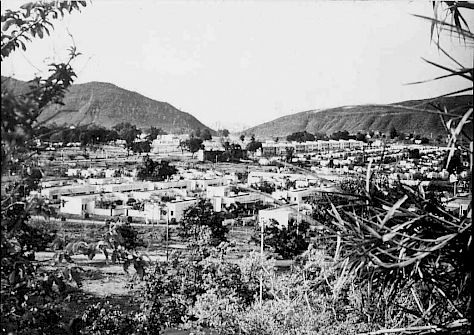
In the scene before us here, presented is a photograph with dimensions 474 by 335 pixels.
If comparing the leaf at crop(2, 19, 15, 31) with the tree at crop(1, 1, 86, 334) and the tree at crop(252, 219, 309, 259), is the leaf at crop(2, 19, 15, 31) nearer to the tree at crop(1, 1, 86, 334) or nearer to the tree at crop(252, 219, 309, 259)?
the tree at crop(1, 1, 86, 334)

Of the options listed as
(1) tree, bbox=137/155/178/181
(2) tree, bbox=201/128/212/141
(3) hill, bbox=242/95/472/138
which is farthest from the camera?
(2) tree, bbox=201/128/212/141

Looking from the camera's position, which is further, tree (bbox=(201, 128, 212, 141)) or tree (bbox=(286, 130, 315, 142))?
tree (bbox=(201, 128, 212, 141))

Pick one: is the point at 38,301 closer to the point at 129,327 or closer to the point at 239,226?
the point at 129,327

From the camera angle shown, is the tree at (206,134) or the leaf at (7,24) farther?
the tree at (206,134)

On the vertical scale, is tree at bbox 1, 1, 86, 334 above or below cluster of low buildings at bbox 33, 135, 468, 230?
above

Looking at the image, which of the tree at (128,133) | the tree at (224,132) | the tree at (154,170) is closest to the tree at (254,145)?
the tree at (224,132)

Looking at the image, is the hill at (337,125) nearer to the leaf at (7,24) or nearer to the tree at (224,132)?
the tree at (224,132)

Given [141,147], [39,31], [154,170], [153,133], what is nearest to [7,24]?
[39,31]

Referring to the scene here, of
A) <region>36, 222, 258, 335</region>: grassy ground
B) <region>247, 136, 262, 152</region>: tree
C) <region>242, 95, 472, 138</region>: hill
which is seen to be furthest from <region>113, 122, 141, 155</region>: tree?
<region>242, 95, 472, 138</region>: hill

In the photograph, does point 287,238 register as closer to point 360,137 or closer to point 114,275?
point 360,137

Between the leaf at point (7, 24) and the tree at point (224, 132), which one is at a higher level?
the leaf at point (7, 24)

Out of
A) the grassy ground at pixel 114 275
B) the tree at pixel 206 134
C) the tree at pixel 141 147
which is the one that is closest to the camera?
the grassy ground at pixel 114 275

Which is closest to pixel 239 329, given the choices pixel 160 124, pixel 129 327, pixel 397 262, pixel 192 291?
pixel 129 327
